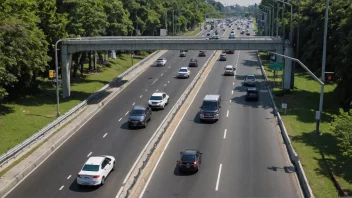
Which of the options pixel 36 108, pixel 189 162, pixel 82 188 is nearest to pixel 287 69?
pixel 36 108

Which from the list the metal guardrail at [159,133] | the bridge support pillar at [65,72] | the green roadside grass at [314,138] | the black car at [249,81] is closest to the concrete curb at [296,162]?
the green roadside grass at [314,138]

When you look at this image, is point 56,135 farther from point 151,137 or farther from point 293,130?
point 293,130

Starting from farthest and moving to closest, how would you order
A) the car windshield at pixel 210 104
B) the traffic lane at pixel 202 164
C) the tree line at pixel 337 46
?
the car windshield at pixel 210 104 → the tree line at pixel 337 46 → the traffic lane at pixel 202 164

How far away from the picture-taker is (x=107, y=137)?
41.9 m

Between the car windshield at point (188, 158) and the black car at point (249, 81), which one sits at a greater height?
the black car at point (249, 81)

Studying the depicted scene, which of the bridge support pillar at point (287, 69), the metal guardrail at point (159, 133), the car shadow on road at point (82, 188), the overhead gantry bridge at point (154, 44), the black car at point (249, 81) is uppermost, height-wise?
the overhead gantry bridge at point (154, 44)

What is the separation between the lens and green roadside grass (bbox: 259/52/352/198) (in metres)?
30.3

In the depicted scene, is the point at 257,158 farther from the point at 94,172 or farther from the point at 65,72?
the point at 65,72

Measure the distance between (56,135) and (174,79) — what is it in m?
34.6

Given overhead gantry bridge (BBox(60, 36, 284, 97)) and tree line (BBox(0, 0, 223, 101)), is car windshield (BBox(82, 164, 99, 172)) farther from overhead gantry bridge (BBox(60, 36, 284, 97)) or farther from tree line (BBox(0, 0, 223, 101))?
overhead gantry bridge (BBox(60, 36, 284, 97))

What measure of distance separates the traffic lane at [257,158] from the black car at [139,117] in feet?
27.9

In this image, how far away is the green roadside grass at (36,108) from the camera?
42.1 m

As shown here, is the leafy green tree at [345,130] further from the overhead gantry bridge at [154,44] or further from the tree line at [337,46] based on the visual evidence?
the overhead gantry bridge at [154,44]

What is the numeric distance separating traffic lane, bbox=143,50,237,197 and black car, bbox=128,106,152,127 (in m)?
3.53
